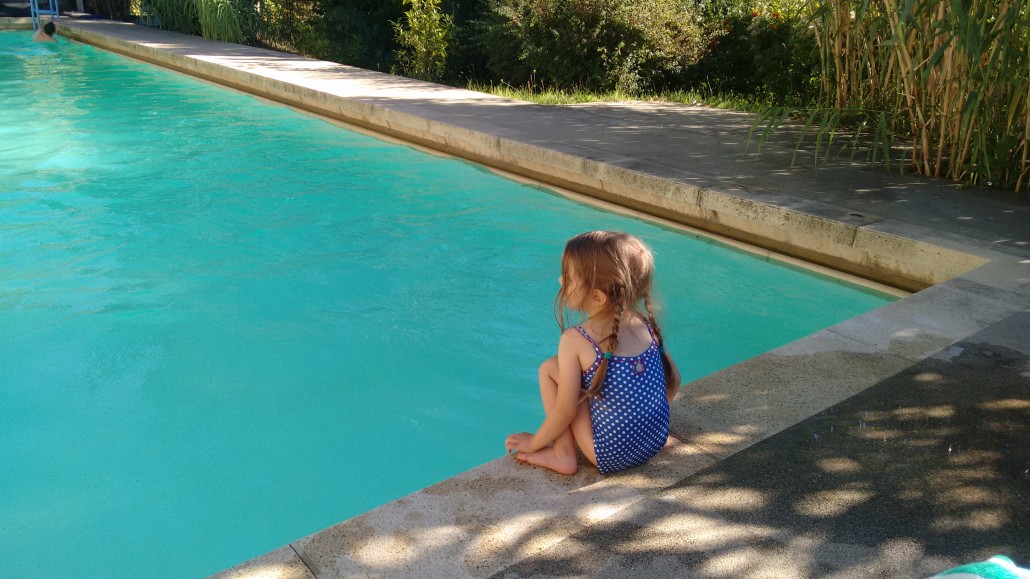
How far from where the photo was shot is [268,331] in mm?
5184

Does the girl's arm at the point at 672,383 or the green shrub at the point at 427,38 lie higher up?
the green shrub at the point at 427,38

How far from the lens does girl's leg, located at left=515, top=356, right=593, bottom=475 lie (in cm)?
274

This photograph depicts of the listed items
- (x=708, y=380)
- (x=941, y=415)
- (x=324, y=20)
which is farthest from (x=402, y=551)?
(x=324, y=20)

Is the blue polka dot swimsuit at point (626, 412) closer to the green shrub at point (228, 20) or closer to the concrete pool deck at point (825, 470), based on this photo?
the concrete pool deck at point (825, 470)

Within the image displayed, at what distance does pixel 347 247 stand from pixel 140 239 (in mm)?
1591

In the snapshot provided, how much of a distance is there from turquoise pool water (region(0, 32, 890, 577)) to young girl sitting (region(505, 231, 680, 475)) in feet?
4.48

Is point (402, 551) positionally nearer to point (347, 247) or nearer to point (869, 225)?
point (869, 225)

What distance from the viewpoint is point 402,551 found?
7.66 ft

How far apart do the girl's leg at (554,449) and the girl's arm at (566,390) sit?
0.11ft

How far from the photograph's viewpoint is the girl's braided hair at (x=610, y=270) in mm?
2633

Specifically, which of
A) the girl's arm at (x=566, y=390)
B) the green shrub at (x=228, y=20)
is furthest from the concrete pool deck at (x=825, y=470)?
the green shrub at (x=228, y=20)

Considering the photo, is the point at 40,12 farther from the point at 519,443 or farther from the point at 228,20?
the point at 519,443

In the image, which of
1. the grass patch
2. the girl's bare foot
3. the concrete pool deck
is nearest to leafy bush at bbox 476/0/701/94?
the grass patch

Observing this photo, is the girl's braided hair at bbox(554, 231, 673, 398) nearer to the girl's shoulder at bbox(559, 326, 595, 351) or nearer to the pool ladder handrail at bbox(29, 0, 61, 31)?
the girl's shoulder at bbox(559, 326, 595, 351)
